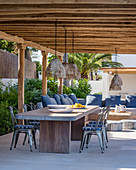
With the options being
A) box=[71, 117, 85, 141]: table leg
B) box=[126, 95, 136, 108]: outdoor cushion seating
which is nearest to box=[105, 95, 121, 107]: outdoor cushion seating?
box=[126, 95, 136, 108]: outdoor cushion seating

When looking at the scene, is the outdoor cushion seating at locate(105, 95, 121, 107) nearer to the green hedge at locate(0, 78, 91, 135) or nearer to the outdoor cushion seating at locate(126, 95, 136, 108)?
the outdoor cushion seating at locate(126, 95, 136, 108)

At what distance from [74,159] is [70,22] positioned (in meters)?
3.08

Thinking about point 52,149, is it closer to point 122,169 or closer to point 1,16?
point 122,169

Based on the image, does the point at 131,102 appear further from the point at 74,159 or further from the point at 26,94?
the point at 74,159

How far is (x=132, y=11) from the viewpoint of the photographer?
6.42 meters

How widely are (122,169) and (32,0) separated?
3034 mm

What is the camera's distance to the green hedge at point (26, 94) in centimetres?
982

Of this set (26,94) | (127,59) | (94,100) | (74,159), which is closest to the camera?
(74,159)

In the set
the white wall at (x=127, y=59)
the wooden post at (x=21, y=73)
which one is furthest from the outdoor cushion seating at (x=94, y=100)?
the white wall at (x=127, y=59)

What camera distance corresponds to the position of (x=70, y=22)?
26.0 ft

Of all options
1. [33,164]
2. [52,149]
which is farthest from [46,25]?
[33,164]

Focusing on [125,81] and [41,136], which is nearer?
[41,136]

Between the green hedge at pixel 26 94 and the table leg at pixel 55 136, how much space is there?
8.71ft

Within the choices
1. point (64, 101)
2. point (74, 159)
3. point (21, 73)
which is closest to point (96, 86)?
point (64, 101)
